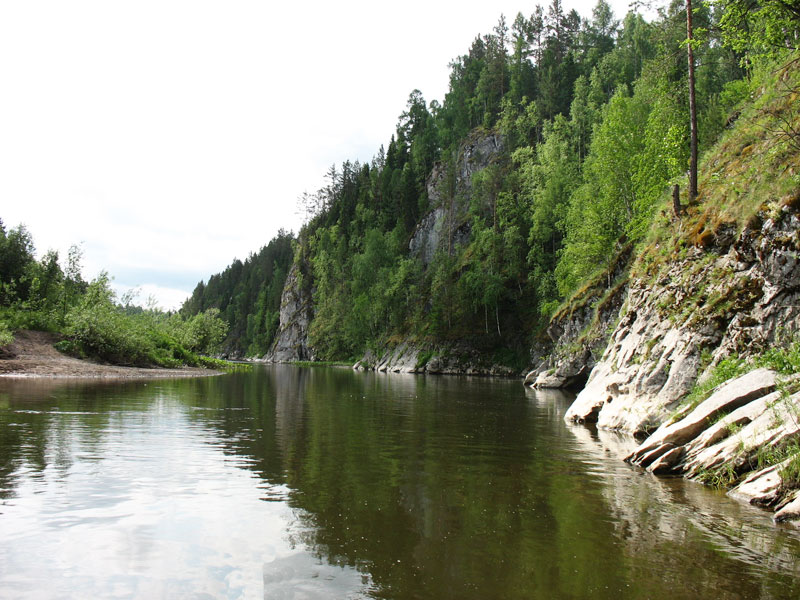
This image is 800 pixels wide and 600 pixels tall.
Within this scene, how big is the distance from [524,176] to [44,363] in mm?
62110

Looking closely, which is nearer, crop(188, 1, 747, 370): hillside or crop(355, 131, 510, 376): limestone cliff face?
crop(188, 1, 747, 370): hillside

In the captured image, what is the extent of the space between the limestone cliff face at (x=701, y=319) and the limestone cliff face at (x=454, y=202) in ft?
222

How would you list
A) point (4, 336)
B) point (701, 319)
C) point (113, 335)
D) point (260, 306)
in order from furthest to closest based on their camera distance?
point (260, 306) → point (113, 335) → point (4, 336) → point (701, 319)

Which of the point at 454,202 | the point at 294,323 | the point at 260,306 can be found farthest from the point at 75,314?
the point at 260,306

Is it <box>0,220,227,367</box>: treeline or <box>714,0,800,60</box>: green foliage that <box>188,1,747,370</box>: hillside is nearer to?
<box>714,0,800,60</box>: green foliage

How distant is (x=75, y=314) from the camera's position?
45.3m

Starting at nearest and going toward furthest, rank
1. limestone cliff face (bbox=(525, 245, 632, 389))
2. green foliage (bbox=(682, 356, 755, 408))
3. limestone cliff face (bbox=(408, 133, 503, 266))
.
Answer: green foliage (bbox=(682, 356, 755, 408)) → limestone cliff face (bbox=(525, 245, 632, 389)) → limestone cliff face (bbox=(408, 133, 503, 266))

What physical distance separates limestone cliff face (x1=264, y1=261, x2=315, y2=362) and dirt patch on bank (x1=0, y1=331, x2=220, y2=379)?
8138cm

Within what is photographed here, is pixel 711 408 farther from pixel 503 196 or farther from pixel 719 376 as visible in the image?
pixel 503 196

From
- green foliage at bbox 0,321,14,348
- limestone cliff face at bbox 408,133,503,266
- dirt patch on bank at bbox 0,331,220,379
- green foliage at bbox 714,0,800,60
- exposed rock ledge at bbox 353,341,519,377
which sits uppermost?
limestone cliff face at bbox 408,133,503,266

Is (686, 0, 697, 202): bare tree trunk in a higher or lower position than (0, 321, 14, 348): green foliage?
higher

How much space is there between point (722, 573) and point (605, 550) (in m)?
1.30

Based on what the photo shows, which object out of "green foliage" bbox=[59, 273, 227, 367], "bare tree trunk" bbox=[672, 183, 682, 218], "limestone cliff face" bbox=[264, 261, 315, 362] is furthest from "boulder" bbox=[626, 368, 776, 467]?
"limestone cliff face" bbox=[264, 261, 315, 362]

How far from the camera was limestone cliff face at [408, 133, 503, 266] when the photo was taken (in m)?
89.8
